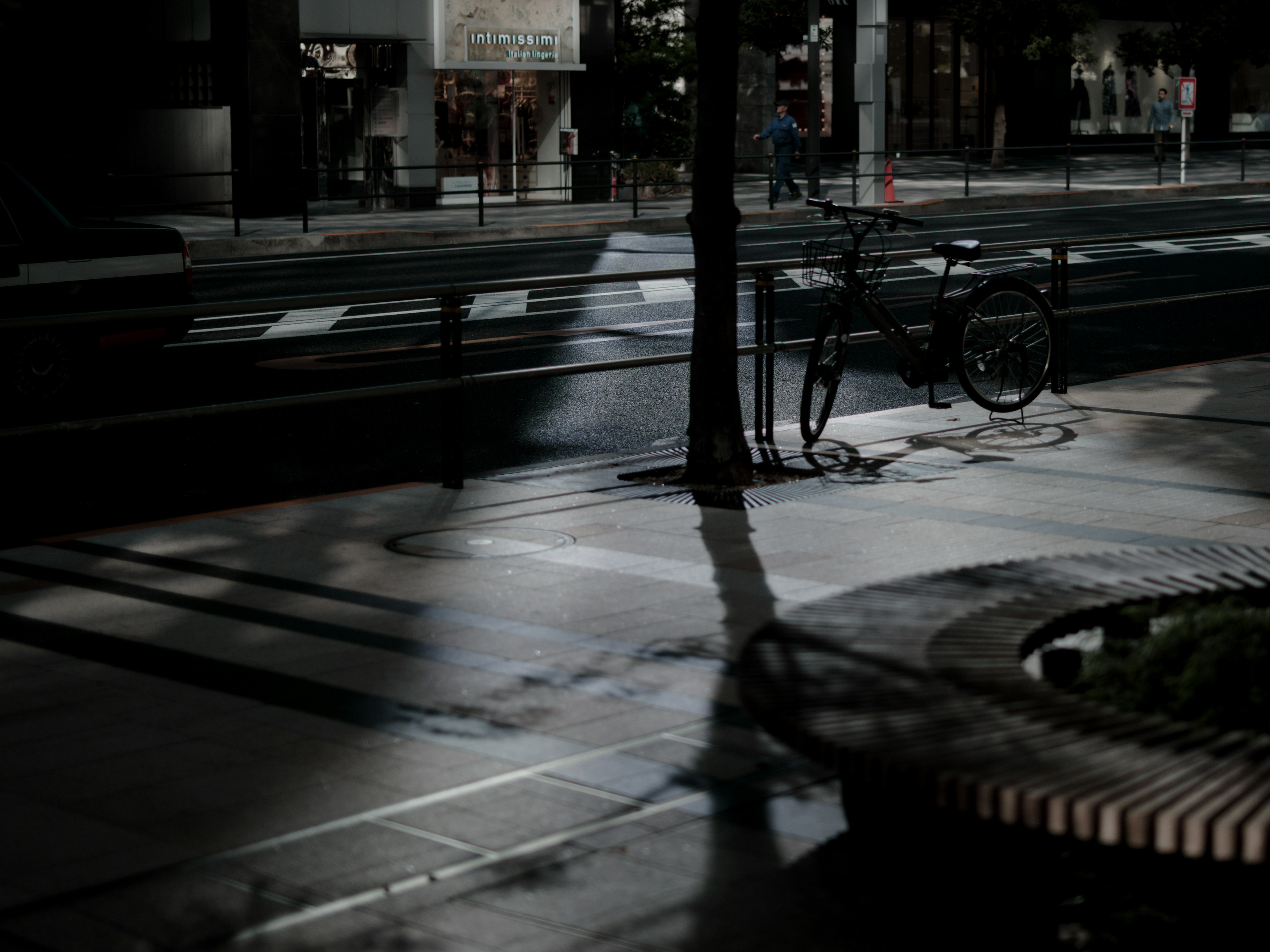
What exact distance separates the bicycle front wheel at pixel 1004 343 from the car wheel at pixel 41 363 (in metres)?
5.80

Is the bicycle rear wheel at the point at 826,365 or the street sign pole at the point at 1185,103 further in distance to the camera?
the street sign pole at the point at 1185,103

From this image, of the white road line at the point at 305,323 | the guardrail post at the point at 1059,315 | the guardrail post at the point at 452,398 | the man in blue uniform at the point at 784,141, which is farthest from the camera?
the man in blue uniform at the point at 784,141

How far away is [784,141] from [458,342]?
81.8 feet

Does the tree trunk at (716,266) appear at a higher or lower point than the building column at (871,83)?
lower

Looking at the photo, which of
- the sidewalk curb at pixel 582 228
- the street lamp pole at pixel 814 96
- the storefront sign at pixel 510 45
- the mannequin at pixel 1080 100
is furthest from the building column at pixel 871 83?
the mannequin at pixel 1080 100

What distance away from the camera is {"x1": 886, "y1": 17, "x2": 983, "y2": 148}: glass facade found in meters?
53.4

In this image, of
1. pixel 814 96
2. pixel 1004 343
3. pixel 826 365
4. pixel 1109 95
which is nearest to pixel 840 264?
pixel 826 365

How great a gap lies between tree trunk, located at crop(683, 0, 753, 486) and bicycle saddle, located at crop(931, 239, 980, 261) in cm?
181

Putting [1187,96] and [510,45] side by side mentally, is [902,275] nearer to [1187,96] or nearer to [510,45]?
[510,45]

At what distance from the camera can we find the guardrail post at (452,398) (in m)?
8.12

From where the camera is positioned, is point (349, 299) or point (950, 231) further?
point (950, 231)

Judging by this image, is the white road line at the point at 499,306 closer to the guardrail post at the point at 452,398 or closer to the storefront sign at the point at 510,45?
the guardrail post at the point at 452,398

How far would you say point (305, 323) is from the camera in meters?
15.4

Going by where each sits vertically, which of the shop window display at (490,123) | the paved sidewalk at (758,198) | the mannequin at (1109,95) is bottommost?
the paved sidewalk at (758,198)
